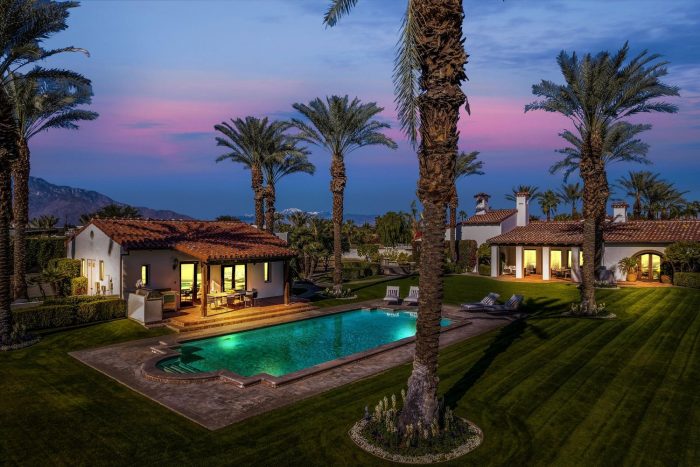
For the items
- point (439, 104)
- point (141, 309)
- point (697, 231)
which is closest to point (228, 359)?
point (141, 309)

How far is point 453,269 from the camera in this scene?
42.2m

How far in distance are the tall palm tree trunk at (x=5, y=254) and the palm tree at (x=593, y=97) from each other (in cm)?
2484

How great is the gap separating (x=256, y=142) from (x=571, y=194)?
6113 cm

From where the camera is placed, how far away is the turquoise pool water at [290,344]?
14.6 m

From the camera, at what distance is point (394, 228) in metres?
84.1

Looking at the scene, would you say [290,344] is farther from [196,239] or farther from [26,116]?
[26,116]

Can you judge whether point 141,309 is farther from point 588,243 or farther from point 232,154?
point 588,243

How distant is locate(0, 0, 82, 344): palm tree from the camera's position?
1561 cm

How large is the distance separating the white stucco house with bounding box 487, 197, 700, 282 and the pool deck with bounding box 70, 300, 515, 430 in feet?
71.9

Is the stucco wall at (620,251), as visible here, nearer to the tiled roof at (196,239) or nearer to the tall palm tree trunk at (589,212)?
the tall palm tree trunk at (589,212)

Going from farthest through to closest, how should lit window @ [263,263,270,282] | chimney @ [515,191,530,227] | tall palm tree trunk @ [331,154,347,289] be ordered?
chimney @ [515,191,530,227] → tall palm tree trunk @ [331,154,347,289] → lit window @ [263,263,270,282]

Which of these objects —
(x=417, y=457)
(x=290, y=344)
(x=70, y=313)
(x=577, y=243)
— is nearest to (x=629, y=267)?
(x=577, y=243)

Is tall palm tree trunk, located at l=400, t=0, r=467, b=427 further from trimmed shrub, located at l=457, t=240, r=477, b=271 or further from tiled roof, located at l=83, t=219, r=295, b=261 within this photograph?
trimmed shrub, located at l=457, t=240, r=477, b=271

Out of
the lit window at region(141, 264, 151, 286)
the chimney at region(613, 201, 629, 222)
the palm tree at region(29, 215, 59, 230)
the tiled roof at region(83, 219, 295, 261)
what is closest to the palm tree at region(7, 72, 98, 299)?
the tiled roof at region(83, 219, 295, 261)
